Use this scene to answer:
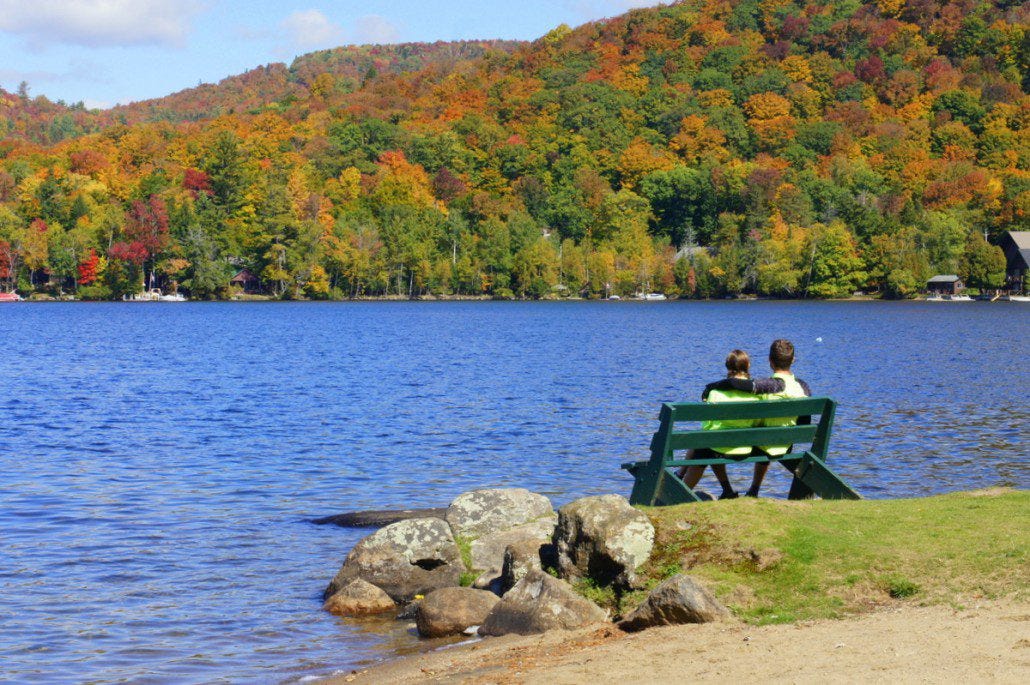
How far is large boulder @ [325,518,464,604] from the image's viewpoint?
13742mm

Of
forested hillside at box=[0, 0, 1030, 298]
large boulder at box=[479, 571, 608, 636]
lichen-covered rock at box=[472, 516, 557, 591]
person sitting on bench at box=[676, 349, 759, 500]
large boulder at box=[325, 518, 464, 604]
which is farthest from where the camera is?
forested hillside at box=[0, 0, 1030, 298]

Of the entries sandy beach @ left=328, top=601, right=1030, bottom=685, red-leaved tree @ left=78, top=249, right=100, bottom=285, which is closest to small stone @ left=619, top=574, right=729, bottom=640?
sandy beach @ left=328, top=601, right=1030, bottom=685

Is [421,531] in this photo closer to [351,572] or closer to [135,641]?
[351,572]

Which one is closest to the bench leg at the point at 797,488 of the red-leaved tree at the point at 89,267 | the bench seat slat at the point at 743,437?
the bench seat slat at the point at 743,437

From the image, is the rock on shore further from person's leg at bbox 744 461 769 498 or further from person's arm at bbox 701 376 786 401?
person's leg at bbox 744 461 769 498

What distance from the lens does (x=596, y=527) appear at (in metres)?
11.3

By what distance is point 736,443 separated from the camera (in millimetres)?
12352

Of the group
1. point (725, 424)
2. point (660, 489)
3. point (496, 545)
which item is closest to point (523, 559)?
point (660, 489)

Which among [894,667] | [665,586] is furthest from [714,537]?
[894,667]

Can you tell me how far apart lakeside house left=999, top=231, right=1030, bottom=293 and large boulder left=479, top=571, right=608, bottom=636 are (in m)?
151

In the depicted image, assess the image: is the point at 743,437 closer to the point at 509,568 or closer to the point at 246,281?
the point at 509,568

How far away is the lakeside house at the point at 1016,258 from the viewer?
14988cm

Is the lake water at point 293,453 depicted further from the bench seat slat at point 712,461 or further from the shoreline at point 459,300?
the shoreline at point 459,300

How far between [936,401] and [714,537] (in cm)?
2825
